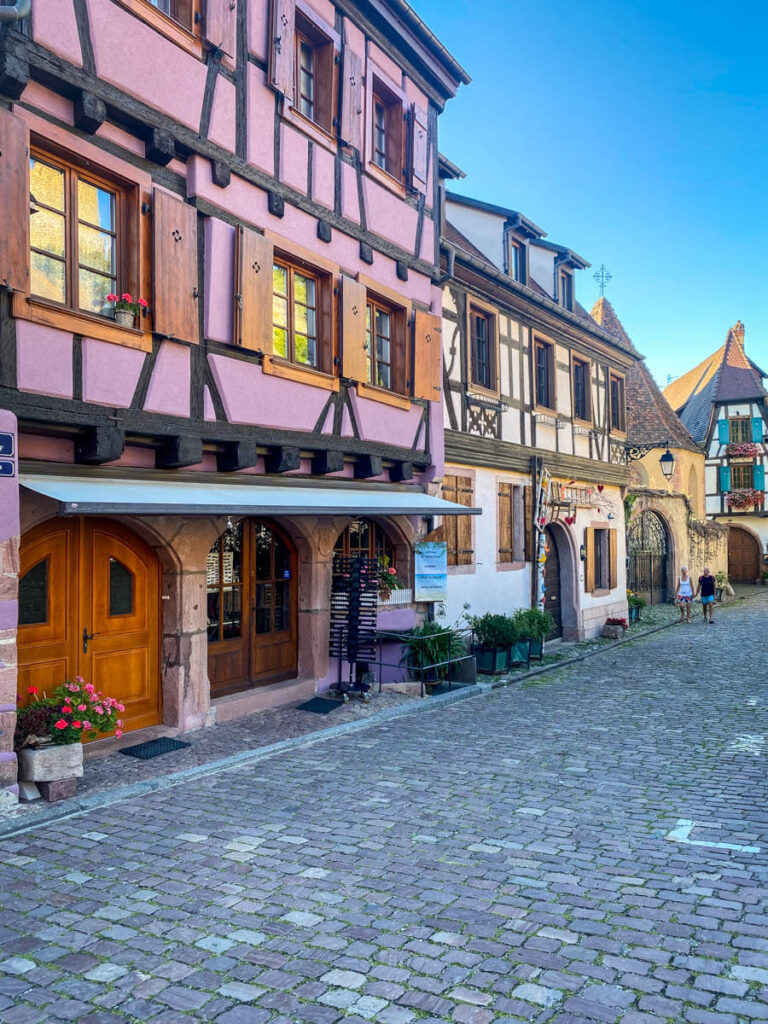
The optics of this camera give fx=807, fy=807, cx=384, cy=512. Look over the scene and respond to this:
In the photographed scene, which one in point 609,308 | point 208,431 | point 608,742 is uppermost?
point 609,308

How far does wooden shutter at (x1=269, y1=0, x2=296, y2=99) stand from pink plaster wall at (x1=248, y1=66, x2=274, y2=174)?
12cm

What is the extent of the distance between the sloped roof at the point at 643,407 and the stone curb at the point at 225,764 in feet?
64.7

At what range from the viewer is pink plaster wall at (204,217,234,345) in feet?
24.7

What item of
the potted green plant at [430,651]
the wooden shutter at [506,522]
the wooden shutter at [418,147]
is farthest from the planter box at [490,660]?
the wooden shutter at [418,147]

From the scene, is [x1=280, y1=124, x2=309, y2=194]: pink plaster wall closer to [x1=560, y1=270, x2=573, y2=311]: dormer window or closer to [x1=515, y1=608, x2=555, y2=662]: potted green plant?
[x1=515, y1=608, x2=555, y2=662]: potted green plant

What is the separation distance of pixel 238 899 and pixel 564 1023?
183 cm

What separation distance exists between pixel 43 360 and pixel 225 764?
3.51 meters

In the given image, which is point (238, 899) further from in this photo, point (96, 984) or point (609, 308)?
point (609, 308)

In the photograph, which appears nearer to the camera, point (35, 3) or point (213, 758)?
point (35, 3)

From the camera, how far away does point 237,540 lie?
885cm

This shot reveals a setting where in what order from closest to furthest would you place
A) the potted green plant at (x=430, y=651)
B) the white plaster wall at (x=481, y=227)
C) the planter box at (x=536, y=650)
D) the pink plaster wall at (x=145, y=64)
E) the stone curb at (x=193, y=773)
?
the stone curb at (x=193, y=773), the pink plaster wall at (x=145, y=64), the potted green plant at (x=430, y=651), the planter box at (x=536, y=650), the white plaster wall at (x=481, y=227)

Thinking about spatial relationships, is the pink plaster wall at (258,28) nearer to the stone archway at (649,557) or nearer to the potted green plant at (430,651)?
the potted green plant at (430,651)

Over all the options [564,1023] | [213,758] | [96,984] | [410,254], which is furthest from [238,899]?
[410,254]

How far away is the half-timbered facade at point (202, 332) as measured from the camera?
612cm
